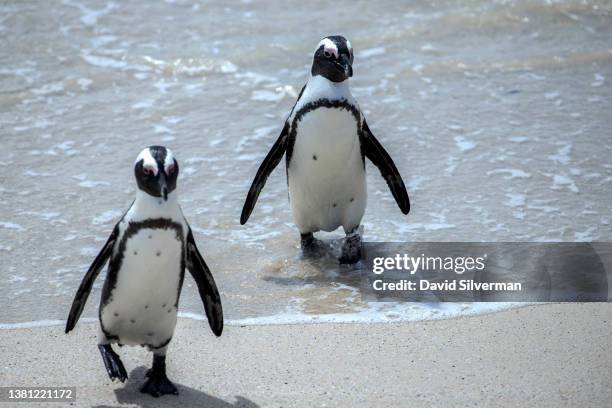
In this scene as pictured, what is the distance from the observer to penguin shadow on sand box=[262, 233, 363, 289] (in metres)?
4.70

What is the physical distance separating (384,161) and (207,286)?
1438mm

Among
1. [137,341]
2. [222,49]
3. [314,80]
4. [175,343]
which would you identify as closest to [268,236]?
[314,80]

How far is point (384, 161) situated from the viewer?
482 cm

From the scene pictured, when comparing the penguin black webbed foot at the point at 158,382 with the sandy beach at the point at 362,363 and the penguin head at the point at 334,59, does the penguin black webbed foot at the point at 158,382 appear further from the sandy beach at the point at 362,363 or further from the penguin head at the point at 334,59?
the penguin head at the point at 334,59

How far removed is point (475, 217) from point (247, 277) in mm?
1321

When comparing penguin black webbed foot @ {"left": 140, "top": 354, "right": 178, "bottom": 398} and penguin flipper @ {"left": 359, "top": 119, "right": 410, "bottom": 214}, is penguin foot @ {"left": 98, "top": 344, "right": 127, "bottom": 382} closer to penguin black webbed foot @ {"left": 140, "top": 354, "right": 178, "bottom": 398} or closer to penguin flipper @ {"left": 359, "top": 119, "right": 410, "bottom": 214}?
penguin black webbed foot @ {"left": 140, "top": 354, "right": 178, "bottom": 398}

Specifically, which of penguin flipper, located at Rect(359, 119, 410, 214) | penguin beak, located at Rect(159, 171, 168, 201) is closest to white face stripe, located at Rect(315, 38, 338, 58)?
penguin flipper, located at Rect(359, 119, 410, 214)

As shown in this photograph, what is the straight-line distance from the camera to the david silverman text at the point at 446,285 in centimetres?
453

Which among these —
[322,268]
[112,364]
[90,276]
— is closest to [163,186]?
[90,276]

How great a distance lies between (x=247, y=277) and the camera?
4.70 metres

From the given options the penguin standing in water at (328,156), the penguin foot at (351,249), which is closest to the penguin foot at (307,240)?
the penguin standing in water at (328,156)

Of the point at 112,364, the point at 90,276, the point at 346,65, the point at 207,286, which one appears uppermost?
the point at 346,65

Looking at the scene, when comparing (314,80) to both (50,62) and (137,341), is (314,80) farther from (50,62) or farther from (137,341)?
(50,62)

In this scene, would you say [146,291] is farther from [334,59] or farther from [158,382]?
[334,59]
